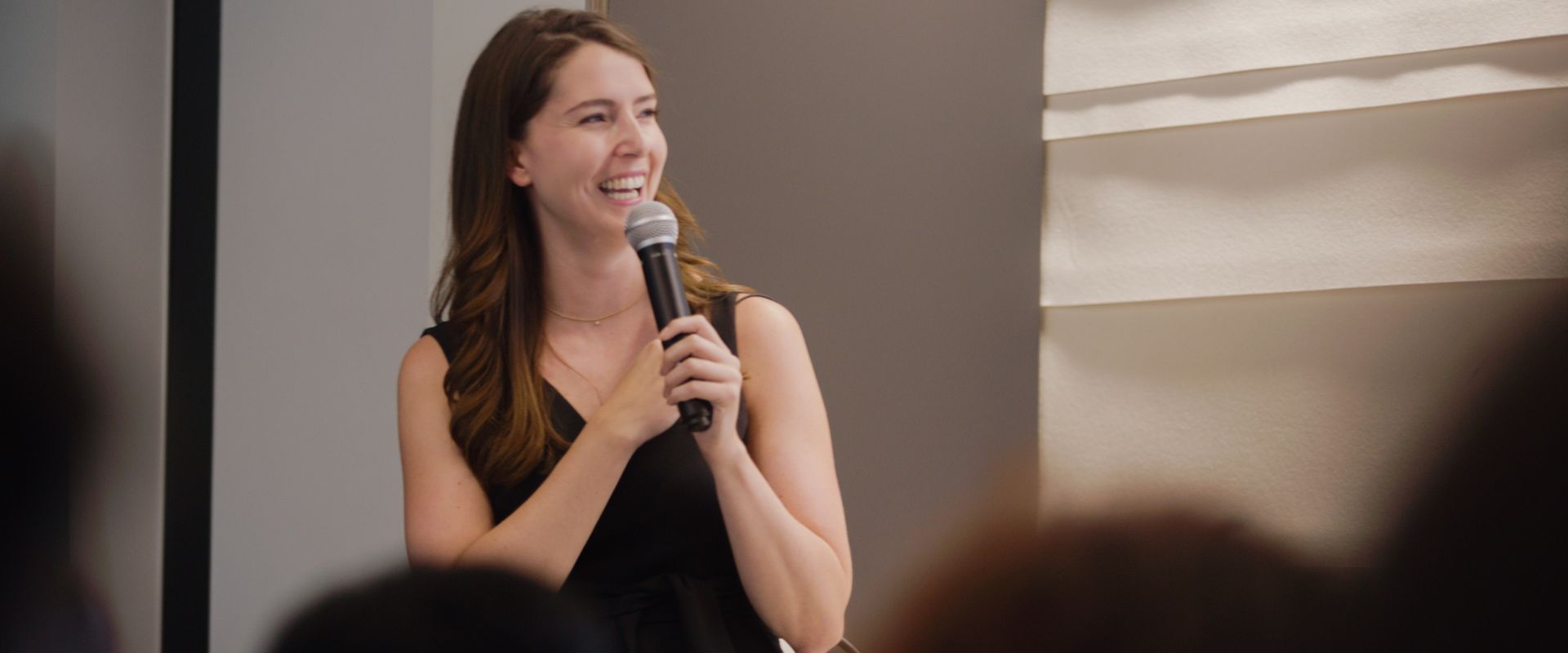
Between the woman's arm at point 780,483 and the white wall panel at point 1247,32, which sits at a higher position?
the white wall panel at point 1247,32

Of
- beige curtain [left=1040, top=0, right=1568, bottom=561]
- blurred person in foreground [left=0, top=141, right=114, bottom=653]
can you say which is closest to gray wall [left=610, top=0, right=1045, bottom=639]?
beige curtain [left=1040, top=0, right=1568, bottom=561]

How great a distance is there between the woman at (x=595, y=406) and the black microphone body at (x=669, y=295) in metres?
0.04

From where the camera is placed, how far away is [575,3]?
2477 millimetres

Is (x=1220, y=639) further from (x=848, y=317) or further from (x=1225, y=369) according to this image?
(x=848, y=317)

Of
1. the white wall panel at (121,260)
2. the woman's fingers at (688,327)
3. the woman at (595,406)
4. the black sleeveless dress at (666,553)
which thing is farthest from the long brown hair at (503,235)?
the white wall panel at (121,260)

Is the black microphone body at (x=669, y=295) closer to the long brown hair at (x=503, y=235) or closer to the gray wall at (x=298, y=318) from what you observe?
the long brown hair at (x=503, y=235)

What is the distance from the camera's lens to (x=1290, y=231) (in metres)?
1.86

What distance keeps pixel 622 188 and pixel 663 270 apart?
329 mm

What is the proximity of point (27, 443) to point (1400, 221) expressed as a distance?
244 cm

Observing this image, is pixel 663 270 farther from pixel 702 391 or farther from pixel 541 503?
pixel 541 503

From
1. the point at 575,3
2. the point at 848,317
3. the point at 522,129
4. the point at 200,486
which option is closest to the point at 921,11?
the point at 848,317

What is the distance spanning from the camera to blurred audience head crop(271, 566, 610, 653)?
1.07ft

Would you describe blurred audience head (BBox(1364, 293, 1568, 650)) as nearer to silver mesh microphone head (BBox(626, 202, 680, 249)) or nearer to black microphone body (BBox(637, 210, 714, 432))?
black microphone body (BBox(637, 210, 714, 432))

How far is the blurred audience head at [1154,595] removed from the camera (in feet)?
1.28
